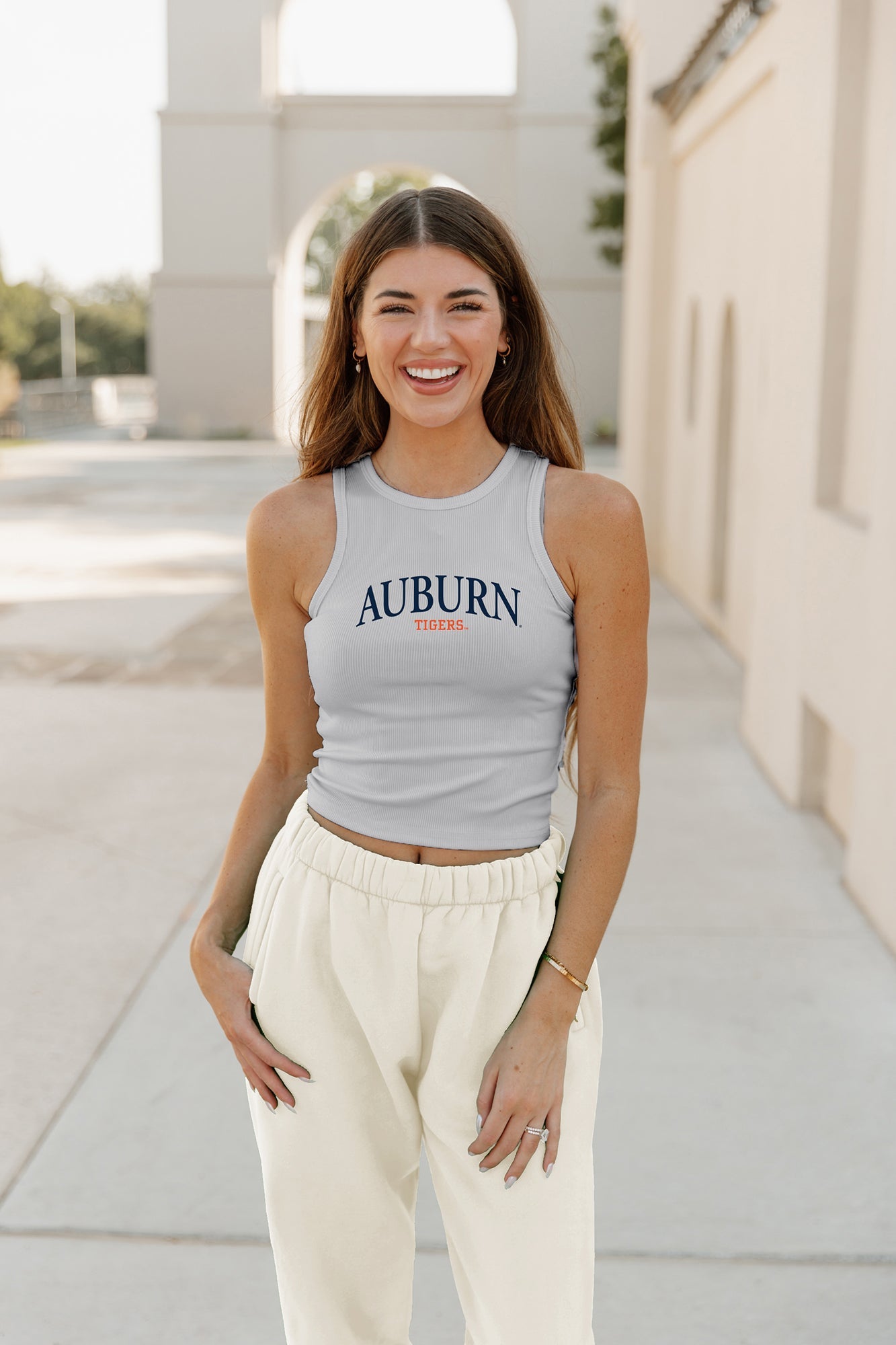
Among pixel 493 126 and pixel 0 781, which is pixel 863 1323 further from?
pixel 493 126

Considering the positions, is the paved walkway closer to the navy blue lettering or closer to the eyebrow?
the navy blue lettering

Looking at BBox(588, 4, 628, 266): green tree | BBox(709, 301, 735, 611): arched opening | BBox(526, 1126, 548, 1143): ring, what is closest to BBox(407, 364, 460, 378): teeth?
BBox(526, 1126, 548, 1143): ring

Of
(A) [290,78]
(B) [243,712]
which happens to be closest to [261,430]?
(A) [290,78]

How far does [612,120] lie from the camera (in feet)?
87.6

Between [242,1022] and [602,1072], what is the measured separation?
6.15ft

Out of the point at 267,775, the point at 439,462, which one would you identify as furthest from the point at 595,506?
the point at 267,775

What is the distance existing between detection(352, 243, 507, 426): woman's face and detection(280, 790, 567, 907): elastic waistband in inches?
20.9

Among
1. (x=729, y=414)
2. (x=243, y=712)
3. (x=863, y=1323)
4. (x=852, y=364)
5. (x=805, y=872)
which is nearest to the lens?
(x=863, y=1323)

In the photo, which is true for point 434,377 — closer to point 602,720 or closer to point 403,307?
point 403,307

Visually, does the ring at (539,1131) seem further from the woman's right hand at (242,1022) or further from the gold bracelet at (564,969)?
the woman's right hand at (242,1022)

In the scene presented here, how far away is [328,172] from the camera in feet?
Result: 109

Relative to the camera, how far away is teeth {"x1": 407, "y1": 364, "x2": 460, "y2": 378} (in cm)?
171

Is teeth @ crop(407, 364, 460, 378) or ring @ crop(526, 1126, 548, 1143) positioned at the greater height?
teeth @ crop(407, 364, 460, 378)

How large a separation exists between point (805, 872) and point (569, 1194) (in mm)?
3446
